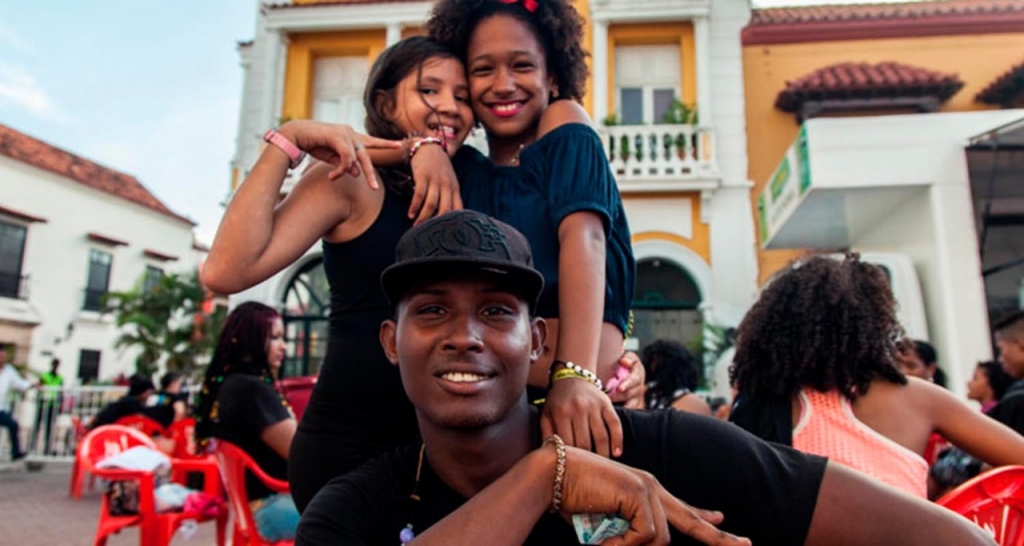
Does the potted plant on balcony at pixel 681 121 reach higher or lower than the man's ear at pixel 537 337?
higher

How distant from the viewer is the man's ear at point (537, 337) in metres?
1.57

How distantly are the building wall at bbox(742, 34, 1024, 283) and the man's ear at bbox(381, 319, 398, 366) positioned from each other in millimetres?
10481

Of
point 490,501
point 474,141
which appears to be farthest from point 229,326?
point 474,141

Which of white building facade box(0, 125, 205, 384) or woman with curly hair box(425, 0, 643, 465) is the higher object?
white building facade box(0, 125, 205, 384)

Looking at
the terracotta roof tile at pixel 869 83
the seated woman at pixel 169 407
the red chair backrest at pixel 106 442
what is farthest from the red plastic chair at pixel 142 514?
the terracotta roof tile at pixel 869 83

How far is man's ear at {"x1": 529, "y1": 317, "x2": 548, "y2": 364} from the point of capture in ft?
5.16

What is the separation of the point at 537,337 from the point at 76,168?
2779cm

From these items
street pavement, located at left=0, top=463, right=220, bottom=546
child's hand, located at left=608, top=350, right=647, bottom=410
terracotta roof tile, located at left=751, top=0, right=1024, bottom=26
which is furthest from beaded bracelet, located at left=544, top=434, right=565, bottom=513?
terracotta roof tile, located at left=751, top=0, right=1024, bottom=26

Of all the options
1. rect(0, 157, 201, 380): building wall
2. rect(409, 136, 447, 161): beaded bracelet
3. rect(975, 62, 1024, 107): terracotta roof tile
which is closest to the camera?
rect(409, 136, 447, 161): beaded bracelet

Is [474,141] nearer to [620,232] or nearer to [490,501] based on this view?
[620,232]

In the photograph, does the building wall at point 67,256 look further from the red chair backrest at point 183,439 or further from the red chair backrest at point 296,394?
the red chair backrest at point 296,394

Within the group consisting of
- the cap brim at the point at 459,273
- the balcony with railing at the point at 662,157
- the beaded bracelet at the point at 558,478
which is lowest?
the beaded bracelet at the point at 558,478

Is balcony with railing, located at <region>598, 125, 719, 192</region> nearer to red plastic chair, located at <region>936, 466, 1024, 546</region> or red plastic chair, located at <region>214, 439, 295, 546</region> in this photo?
red plastic chair, located at <region>214, 439, 295, 546</region>

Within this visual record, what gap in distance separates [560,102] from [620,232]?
38 centimetres
